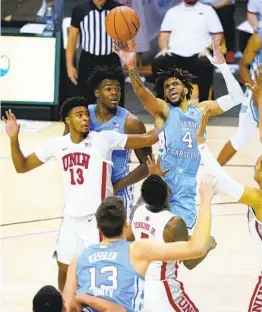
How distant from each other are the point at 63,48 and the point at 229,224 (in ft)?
16.0

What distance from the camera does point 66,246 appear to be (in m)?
7.15

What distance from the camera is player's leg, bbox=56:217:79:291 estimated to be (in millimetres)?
7141

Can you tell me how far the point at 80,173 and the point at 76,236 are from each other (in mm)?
451

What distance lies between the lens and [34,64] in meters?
13.9

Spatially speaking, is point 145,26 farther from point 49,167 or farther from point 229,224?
point 229,224

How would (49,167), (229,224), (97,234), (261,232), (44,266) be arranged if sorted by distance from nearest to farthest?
(261,232), (97,234), (44,266), (229,224), (49,167)

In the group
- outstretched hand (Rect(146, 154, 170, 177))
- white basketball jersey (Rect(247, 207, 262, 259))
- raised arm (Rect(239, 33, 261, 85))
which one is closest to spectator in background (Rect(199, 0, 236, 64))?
raised arm (Rect(239, 33, 261, 85))

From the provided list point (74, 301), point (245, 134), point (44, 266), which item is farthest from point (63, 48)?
point (74, 301)

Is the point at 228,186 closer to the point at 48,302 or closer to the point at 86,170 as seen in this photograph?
the point at 86,170

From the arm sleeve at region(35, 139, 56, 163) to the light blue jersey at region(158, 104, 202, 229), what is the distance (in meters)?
0.82

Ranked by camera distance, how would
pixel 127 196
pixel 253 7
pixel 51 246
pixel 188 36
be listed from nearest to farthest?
pixel 127 196 < pixel 51 246 < pixel 253 7 < pixel 188 36

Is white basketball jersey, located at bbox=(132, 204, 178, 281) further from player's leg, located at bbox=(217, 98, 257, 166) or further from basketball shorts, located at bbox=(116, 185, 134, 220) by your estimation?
player's leg, located at bbox=(217, 98, 257, 166)

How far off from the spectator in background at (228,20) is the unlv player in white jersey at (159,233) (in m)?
8.70

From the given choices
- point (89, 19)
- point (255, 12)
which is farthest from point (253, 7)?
point (89, 19)
